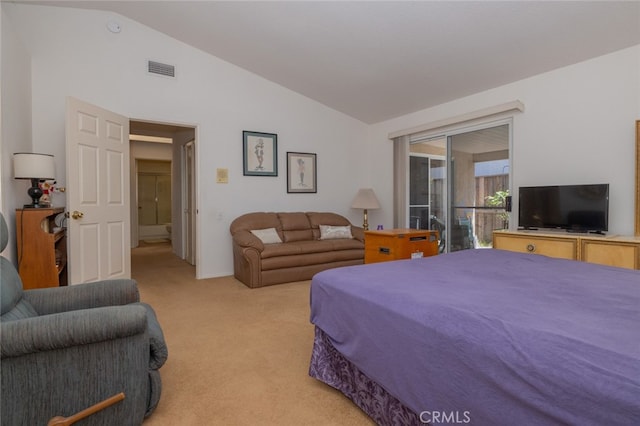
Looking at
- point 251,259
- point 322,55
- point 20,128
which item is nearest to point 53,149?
point 20,128

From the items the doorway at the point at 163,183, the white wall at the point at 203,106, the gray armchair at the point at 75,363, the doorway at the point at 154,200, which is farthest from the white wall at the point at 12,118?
the doorway at the point at 154,200

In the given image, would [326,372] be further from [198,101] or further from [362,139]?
[362,139]

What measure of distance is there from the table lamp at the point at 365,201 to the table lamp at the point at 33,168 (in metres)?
3.93

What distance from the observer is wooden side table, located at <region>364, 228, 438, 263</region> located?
3650 millimetres

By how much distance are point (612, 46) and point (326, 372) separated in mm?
3746

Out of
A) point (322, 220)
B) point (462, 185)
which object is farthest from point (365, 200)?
point (462, 185)

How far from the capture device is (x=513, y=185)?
12.8 feet

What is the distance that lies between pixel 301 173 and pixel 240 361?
11.7 feet

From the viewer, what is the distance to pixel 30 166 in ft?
9.36


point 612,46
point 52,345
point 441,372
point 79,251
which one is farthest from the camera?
point 79,251

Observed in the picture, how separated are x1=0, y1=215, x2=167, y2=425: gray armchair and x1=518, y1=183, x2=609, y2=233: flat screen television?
144 inches

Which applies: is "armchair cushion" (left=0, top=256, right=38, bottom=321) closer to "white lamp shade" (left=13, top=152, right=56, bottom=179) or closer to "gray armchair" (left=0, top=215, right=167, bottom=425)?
"gray armchair" (left=0, top=215, right=167, bottom=425)

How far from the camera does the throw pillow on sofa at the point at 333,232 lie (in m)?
4.97

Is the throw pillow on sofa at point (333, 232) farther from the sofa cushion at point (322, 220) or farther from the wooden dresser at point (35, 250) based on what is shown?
the wooden dresser at point (35, 250)
